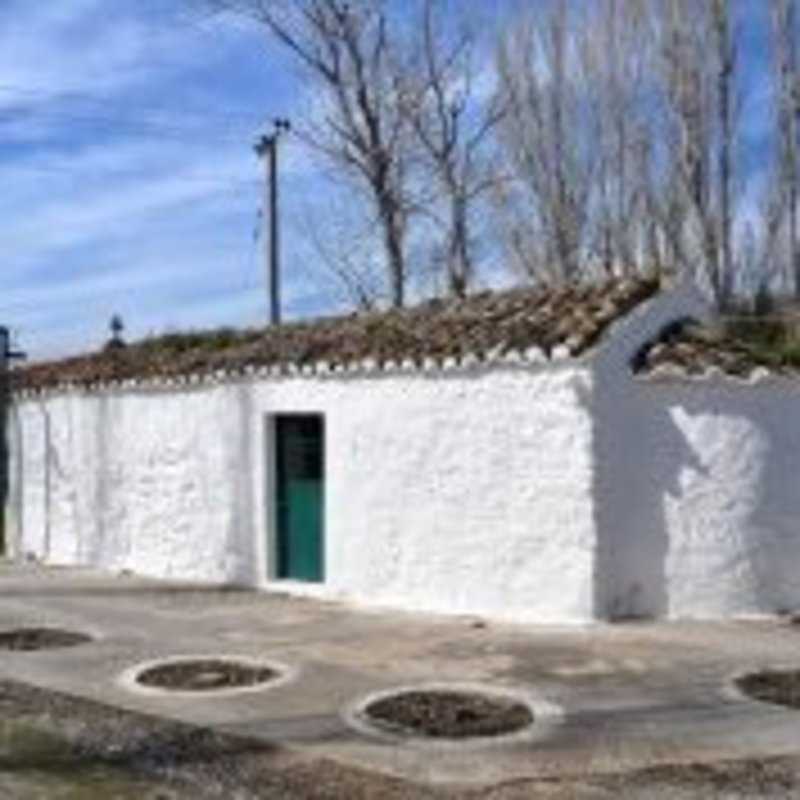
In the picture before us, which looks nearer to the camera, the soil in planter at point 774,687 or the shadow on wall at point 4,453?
the soil in planter at point 774,687

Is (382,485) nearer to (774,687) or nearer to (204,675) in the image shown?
(204,675)

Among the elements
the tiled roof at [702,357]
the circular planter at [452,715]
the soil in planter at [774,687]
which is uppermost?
the tiled roof at [702,357]

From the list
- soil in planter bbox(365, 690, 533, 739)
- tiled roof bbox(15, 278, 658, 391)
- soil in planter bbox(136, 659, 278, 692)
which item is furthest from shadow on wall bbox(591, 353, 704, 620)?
soil in planter bbox(365, 690, 533, 739)

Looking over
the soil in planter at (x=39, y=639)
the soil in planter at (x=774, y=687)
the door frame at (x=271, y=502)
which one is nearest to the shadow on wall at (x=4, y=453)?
the door frame at (x=271, y=502)

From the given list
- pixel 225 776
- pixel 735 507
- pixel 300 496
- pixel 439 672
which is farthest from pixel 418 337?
pixel 225 776

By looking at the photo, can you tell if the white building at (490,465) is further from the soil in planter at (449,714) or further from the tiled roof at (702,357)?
the soil in planter at (449,714)

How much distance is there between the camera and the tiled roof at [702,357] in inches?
706

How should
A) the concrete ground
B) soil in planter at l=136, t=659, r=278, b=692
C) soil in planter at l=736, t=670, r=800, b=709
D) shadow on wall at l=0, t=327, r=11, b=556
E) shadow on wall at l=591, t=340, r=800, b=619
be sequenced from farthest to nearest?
1. shadow on wall at l=0, t=327, r=11, b=556
2. shadow on wall at l=591, t=340, r=800, b=619
3. soil in planter at l=136, t=659, r=278, b=692
4. soil in planter at l=736, t=670, r=800, b=709
5. the concrete ground

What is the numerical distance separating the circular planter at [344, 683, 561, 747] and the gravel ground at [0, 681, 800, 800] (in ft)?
3.12

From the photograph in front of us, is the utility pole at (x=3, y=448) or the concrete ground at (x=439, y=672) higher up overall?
the utility pole at (x=3, y=448)

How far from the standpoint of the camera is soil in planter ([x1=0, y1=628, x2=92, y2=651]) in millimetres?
17516

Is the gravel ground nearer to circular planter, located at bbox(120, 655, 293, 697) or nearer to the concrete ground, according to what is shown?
the concrete ground

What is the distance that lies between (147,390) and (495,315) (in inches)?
232

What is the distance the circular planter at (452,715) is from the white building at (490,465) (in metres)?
3.82
